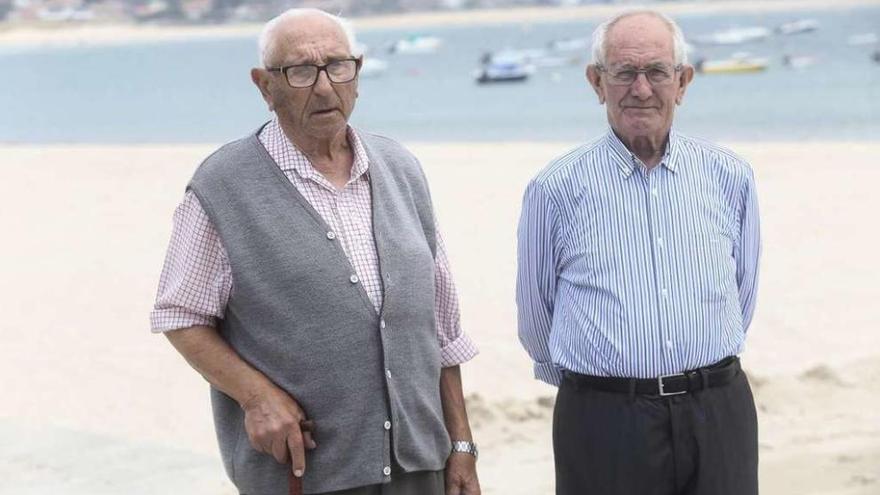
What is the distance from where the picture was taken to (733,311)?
3342mm

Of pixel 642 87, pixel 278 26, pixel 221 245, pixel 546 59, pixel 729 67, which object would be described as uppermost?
Result: pixel 546 59

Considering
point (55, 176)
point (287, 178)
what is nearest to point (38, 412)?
point (287, 178)

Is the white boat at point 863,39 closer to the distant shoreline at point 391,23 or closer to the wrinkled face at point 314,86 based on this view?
the distant shoreline at point 391,23

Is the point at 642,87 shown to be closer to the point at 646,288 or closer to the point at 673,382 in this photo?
the point at 646,288

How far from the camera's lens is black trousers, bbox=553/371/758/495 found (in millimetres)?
3229

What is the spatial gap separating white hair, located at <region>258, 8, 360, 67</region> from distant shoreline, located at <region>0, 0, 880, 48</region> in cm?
10679

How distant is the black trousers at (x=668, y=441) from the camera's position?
127 inches

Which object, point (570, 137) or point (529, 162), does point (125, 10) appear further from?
point (529, 162)

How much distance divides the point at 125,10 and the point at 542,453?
110624 millimetres

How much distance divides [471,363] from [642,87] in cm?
475

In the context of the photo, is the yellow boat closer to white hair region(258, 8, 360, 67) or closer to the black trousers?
the black trousers

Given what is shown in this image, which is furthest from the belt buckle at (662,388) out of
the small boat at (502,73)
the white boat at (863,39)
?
the white boat at (863,39)

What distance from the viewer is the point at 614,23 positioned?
10.9 ft

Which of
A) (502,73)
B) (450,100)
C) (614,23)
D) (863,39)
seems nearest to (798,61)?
(502,73)
